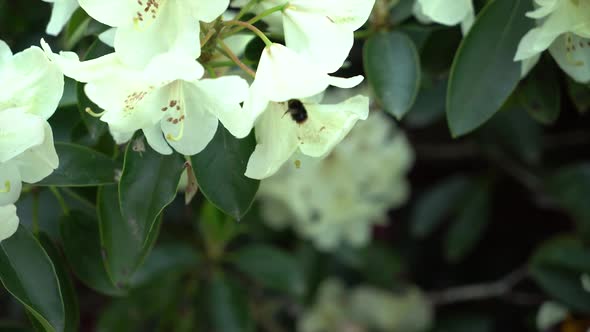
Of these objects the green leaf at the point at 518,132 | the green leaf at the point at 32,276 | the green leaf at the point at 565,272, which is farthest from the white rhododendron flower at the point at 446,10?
the green leaf at the point at 518,132

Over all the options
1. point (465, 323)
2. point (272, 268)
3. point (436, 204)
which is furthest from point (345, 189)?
point (465, 323)

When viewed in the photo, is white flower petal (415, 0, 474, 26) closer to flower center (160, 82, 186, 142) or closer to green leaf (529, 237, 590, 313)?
flower center (160, 82, 186, 142)

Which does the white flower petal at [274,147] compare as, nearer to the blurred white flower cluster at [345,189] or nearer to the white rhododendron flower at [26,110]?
the white rhododendron flower at [26,110]

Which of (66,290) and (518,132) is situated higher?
(66,290)

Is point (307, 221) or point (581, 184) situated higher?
point (581, 184)

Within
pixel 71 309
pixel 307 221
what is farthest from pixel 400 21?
pixel 307 221

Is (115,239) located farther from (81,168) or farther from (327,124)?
(327,124)

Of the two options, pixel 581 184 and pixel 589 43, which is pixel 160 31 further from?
pixel 581 184
